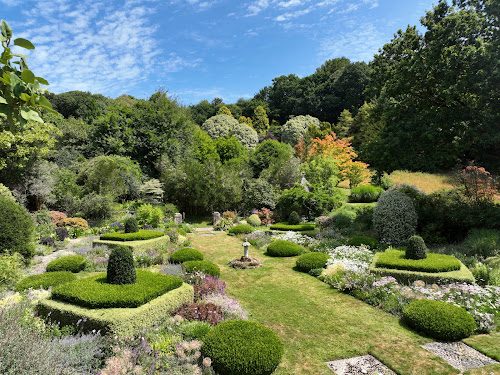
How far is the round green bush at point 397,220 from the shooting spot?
11.3 meters

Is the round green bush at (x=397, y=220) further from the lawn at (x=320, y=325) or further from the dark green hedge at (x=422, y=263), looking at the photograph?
the lawn at (x=320, y=325)

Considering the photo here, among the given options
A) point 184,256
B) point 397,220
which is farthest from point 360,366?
point 397,220

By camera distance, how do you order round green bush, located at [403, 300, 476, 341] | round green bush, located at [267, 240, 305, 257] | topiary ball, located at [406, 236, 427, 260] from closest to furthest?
round green bush, located at [403, 300, 476, 341] → topiary ball, located at [406, 236, 427, 260] → round green bush, located at [267, 240, 305, 257]

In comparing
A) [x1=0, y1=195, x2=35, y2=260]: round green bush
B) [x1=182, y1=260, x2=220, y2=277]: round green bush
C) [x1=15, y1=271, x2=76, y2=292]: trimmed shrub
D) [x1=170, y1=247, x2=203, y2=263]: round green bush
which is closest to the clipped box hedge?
[x1=15, y1=271, x2=76, y2=292]: trimmed shrub

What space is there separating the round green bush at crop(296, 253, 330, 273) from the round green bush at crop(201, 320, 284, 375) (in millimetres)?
4876

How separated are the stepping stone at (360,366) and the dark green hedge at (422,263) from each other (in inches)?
138

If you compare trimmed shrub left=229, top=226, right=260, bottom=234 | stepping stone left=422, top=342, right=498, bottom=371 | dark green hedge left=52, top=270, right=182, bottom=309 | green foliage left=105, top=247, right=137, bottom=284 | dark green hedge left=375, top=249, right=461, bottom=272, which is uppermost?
green foliage left=105, top=247, right=137, bottom=284

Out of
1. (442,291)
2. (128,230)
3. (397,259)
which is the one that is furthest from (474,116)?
(128,230)

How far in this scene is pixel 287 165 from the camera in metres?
22.2

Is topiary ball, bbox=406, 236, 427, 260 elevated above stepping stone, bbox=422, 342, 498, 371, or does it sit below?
above

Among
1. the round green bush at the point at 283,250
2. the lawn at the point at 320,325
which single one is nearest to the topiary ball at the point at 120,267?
the lawn at the point at 320,325

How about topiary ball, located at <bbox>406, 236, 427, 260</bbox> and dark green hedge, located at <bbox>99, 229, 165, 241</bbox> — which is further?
dark green hedge, located at <bbox>99, 229, 165, 241</bbox>

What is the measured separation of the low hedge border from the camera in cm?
706

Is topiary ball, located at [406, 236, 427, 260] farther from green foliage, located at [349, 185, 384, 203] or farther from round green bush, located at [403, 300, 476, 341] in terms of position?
green foliage, located at [349, 185, 384, 203]
